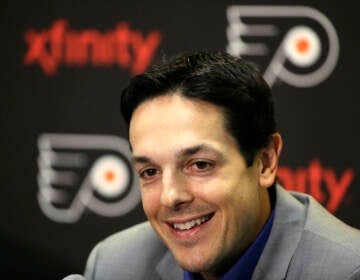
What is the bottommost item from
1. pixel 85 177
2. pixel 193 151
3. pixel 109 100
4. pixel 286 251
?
pixel 85 177

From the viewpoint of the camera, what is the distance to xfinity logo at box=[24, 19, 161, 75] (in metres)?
2.07

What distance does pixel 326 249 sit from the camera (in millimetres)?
1282

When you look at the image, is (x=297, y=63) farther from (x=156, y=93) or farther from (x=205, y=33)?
(x=156, y=93)

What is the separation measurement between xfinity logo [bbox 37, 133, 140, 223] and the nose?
0.88m

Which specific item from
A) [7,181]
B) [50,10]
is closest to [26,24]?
[50,10]

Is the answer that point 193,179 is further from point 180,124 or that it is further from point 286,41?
point 286,41

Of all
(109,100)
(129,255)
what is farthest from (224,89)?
(109,100)

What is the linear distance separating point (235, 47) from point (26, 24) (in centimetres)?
74

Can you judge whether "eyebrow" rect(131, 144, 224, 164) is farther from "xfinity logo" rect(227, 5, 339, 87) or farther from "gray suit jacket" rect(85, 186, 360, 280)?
"xfinity logo" rect(227, 5, 339, 87)

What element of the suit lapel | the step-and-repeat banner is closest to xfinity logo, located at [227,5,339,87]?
the step-and-repeat banner

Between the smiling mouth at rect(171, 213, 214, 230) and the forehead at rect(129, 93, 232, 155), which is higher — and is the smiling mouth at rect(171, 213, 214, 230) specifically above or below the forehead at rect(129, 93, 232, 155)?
below

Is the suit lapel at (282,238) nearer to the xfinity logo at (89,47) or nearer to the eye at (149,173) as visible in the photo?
the eye at (149,173)

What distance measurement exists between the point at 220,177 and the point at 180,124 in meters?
0.13

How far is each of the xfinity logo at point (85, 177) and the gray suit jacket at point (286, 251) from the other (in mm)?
480
